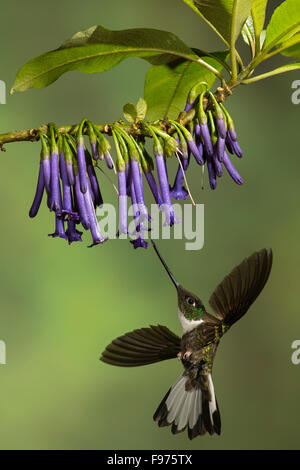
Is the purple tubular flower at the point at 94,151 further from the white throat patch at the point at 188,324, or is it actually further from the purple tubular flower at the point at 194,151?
the white throat patch at the point at 188,324

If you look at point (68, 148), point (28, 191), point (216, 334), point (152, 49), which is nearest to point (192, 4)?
point (152, 49)

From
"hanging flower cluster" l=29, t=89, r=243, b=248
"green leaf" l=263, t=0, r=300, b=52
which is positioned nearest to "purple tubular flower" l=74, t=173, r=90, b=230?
"hanging flower cluster" l=29, t=89, r=243, b=248

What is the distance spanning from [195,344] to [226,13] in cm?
32

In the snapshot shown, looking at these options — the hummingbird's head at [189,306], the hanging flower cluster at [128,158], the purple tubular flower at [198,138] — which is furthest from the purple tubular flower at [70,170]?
the hummingbird's head at [189,306]

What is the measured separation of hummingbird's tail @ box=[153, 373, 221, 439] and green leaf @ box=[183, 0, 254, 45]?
346 mm

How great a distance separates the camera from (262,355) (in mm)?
1521

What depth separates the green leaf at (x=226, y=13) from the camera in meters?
0.55

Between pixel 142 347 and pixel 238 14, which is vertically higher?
pixel 238 14

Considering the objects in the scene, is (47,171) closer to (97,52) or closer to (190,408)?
(97,52)

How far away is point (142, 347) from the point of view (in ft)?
2.11

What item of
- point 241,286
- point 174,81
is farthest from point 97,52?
point 241,286

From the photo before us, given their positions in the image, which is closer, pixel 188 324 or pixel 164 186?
pixel 164 186

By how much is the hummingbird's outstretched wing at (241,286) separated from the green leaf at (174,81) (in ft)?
0.57

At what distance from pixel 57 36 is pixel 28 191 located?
385 millimetres
